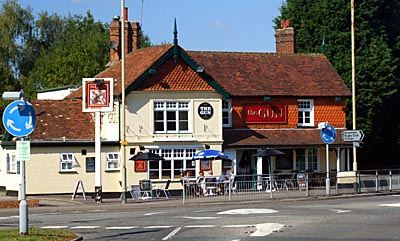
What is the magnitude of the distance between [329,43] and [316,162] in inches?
624

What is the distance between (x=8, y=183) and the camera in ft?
147

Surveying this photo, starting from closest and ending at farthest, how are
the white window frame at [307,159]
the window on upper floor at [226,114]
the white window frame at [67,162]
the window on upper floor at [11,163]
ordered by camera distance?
the white window frame at [67,162]
the window on upper floor at [11,163]
the window on upper floor at [226,114]
the white window frame at [307,159]

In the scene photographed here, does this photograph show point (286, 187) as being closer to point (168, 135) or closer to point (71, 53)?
point (168, 135)

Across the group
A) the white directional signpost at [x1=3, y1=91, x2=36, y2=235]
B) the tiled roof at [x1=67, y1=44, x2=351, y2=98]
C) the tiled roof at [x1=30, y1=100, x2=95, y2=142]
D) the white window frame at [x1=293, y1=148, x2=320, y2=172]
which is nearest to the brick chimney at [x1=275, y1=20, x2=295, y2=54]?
the tiled roof at [x1=67, y1=44, x2=351, y2=98]

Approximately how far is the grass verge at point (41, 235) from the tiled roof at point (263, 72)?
2320 centimetres

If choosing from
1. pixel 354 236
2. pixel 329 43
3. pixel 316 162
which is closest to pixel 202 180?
pixel 316 162

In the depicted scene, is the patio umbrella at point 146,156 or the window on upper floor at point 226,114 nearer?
the patio umbrella at point 146,156

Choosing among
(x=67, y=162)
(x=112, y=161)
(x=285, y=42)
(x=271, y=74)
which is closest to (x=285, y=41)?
(x=285, y=42)

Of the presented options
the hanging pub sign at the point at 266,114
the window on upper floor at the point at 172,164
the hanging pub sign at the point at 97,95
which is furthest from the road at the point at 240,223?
the hanging pub sign at the point at 266,114

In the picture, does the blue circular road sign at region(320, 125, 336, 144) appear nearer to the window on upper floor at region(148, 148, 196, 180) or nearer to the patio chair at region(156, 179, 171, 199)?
the window on upper floor at region(148, 148, 196, 180)

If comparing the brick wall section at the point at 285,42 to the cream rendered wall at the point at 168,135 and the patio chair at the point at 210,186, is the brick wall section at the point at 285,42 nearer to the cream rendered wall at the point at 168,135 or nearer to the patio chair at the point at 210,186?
the cream rendered wall at the point at 168,135

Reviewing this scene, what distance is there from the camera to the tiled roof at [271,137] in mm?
45500

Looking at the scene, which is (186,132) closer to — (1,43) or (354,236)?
(354,236)

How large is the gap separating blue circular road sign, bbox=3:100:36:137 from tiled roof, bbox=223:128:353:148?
81.8 ft
